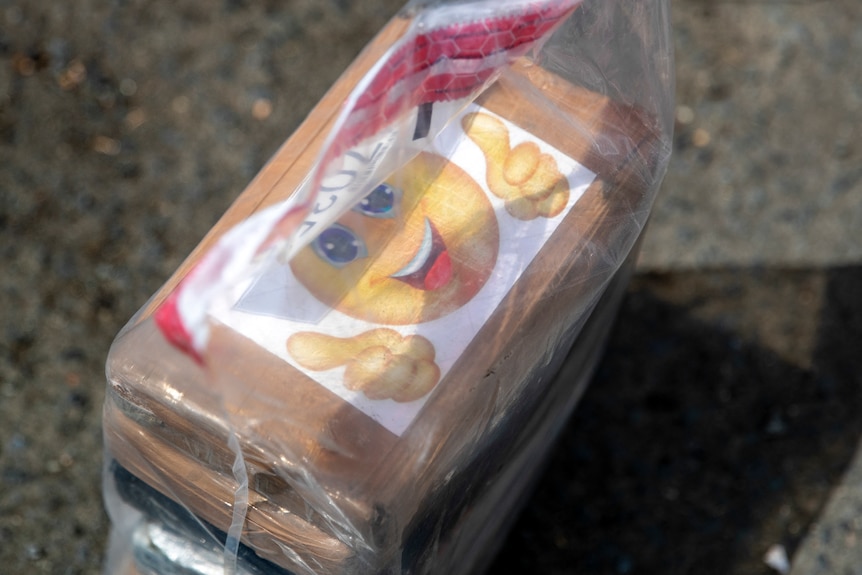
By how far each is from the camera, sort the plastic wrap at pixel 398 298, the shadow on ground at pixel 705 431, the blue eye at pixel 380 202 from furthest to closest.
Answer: the shadow on ground at pixel 705 431 → the blue eye at pixel 380 202 → the plastic wrap at pixel 398 298

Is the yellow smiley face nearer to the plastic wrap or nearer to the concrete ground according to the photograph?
the plastic wrap

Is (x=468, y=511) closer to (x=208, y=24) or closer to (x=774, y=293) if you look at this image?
(x=774, y=293)

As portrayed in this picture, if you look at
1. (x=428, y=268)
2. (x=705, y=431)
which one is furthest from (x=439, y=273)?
(x=705, y=431)

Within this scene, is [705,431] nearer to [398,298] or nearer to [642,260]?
[642,260]

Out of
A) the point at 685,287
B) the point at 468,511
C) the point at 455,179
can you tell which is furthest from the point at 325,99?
the point at 685,287

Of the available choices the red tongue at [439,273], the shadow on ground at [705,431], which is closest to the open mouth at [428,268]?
the red tongue at [439,273]

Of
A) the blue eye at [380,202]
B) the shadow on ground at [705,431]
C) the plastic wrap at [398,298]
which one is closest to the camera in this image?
the plastic wrap at [398,298]

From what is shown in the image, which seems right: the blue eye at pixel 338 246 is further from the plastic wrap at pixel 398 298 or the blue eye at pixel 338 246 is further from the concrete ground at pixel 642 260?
the concrete ground at pixel 642 260
